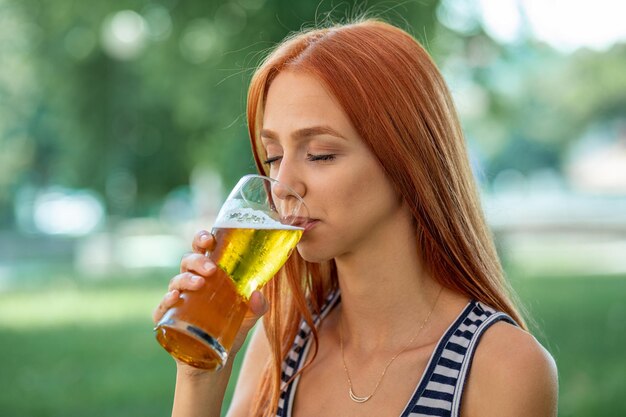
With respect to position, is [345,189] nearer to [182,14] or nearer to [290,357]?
[290,357]

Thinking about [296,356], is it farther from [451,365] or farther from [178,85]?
[178,85]

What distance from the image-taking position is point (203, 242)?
6.33 feet

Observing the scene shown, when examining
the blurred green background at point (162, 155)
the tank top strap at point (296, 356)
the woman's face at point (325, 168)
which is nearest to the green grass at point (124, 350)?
the blurred green background at point (162, 155)

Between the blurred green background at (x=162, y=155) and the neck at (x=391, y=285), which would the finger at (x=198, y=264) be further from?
the blurred green background at (x=162, y=155)

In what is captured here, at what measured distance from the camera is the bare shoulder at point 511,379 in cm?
185

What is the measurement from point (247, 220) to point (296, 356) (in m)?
0.57

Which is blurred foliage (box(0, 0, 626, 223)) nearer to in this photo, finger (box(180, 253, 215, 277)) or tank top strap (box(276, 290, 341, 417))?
tank top strap (box(276, 290, 341, 417))

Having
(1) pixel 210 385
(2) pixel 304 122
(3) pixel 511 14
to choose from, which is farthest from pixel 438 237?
(3) pixel 511 14

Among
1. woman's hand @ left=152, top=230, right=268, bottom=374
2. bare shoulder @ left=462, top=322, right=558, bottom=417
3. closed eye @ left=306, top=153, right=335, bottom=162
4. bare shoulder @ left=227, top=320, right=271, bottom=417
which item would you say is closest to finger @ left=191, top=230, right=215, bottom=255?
woman's hand @ left=152, top=230, right=268, bottom=374

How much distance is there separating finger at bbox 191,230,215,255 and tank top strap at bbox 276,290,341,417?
49cm

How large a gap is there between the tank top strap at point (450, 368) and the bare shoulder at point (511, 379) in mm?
21

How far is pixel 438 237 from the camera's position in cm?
212

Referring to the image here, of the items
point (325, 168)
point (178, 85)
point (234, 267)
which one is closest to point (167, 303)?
point (234, 267)

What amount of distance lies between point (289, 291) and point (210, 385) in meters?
0.39
